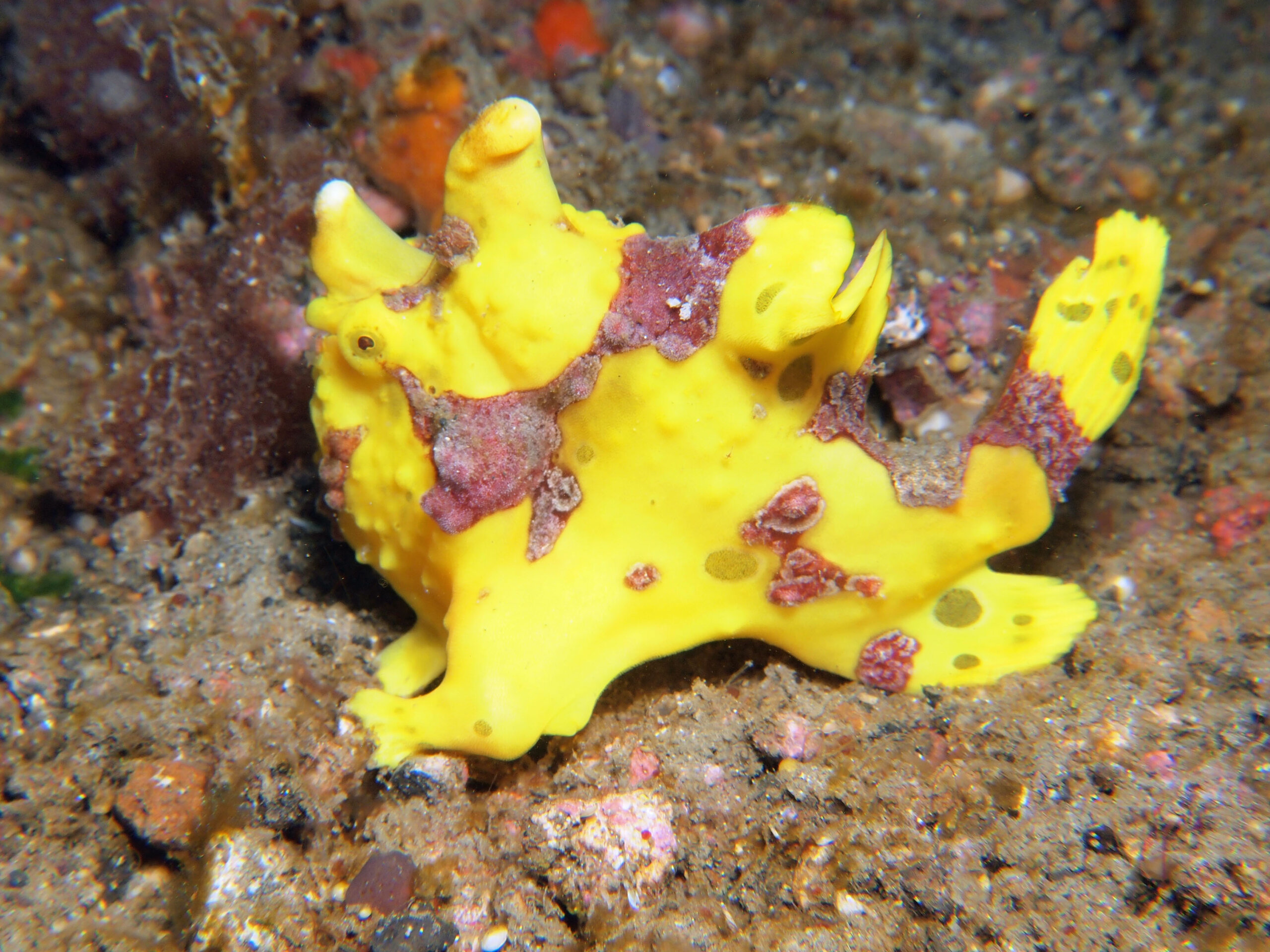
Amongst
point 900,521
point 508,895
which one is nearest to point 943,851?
point 900,521

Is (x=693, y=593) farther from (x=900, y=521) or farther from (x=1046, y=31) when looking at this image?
(x=1046, y=31)

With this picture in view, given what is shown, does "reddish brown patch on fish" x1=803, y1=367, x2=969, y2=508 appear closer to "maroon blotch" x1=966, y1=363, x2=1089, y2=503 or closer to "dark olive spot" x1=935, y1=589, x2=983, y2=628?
"maroon blotch" x1=966, y1=363, x2=1089, y2=503

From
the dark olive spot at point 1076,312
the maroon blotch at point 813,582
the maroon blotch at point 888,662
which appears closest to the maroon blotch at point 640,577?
the maroon blotch at point 813,582

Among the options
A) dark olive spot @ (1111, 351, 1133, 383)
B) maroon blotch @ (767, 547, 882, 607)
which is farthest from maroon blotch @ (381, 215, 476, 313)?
dark olive spot @ (1111, 351, 1133, 383)

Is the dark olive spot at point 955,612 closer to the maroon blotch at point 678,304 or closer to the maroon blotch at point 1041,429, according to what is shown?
the maroon blotch at point 1041,429

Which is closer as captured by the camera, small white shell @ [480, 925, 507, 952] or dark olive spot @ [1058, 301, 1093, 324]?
small white shell @ [480, 925, 507, 952]

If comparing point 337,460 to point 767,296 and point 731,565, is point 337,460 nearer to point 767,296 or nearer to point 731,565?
point 731,565
